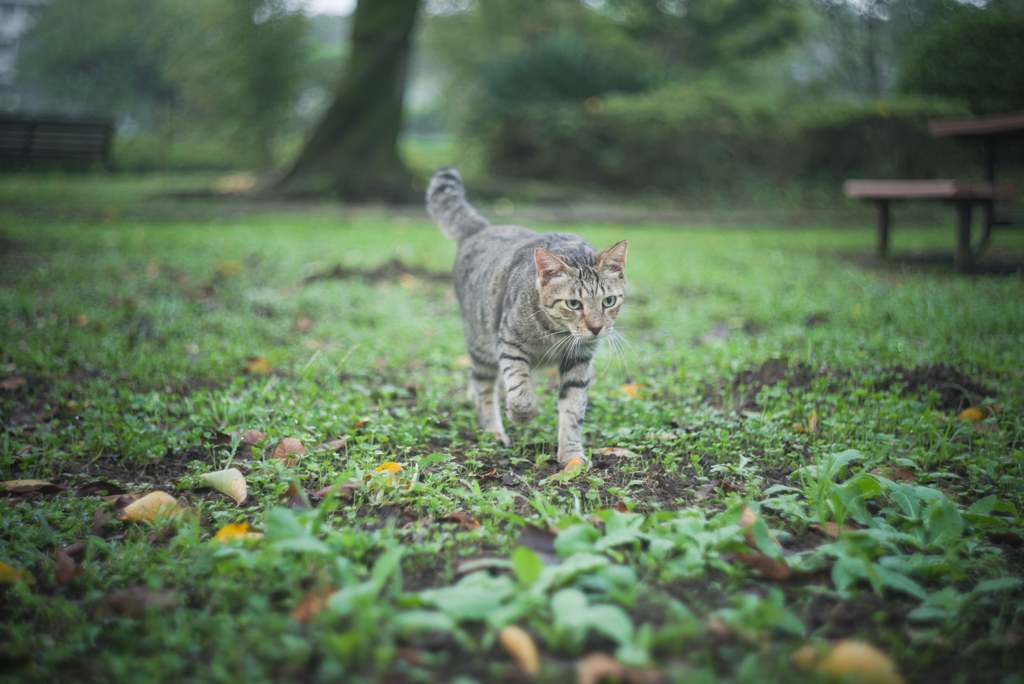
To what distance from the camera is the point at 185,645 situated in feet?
5.05

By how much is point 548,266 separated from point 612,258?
342mm

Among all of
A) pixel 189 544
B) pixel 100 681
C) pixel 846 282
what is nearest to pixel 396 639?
pixel 100 681

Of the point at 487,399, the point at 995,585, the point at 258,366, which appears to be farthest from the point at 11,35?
the point at 995,585

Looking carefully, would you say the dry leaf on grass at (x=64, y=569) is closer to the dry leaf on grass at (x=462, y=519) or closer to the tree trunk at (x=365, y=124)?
the dry leaf on grass at (x=462, y=519)

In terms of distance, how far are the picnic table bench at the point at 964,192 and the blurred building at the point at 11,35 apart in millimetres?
34921

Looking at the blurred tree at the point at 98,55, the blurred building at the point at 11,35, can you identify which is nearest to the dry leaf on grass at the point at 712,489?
the blurred tree at the point at 98,55

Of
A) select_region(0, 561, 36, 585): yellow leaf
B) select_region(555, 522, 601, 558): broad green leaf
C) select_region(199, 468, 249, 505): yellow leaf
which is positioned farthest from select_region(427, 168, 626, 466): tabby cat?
select_region(0, 561, 36, 585): yellow leaf

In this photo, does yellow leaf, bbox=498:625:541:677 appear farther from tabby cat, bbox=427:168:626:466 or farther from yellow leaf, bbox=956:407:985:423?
yellow leaf, bbox=956:407:985:423

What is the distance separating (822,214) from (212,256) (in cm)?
1020

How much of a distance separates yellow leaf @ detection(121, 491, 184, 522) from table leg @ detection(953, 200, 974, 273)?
7197 millimetres

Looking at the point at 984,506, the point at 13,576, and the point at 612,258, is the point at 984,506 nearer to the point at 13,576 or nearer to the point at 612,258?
the point at 612,258

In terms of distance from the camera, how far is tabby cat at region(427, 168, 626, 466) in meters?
2.89

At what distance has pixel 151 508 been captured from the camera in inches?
89.0

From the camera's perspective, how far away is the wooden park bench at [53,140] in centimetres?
1409
